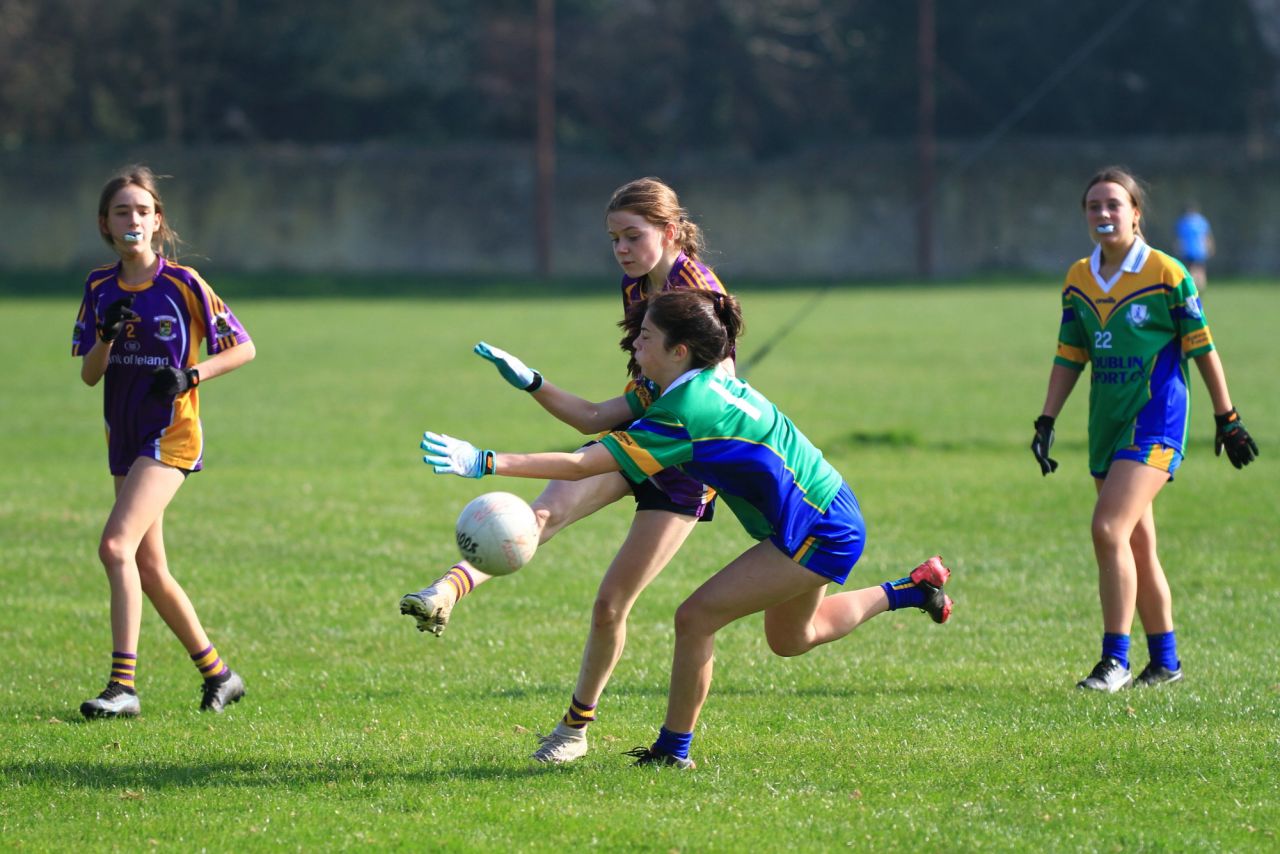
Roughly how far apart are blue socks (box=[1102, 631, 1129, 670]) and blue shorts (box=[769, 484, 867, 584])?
203cm

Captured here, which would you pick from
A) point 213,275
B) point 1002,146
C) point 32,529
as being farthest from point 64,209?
point 32,529

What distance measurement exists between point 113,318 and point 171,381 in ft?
1.14

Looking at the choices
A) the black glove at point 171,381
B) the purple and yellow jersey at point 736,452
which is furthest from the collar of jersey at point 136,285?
the purple and yellow jersey at point 736,452

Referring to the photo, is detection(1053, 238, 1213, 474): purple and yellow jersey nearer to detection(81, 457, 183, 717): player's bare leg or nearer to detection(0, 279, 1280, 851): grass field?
detection(0, 279, 1280, 851): grass field

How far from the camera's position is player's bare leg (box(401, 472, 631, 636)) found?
5.13m

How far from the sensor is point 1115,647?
267 inches

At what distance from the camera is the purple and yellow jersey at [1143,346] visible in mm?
6805

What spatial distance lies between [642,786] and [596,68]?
46.4m

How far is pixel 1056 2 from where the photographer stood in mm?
47250

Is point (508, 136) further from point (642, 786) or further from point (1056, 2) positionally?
point (642, 786)

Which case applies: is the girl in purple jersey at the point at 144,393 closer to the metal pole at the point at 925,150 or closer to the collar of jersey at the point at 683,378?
the collar of jersey at the point at 683,378

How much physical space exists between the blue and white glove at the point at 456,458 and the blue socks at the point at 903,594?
76.5 inches

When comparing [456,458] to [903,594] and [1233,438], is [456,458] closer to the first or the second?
[903,594]

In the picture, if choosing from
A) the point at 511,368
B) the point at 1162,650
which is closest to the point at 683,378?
the point at 511,368
